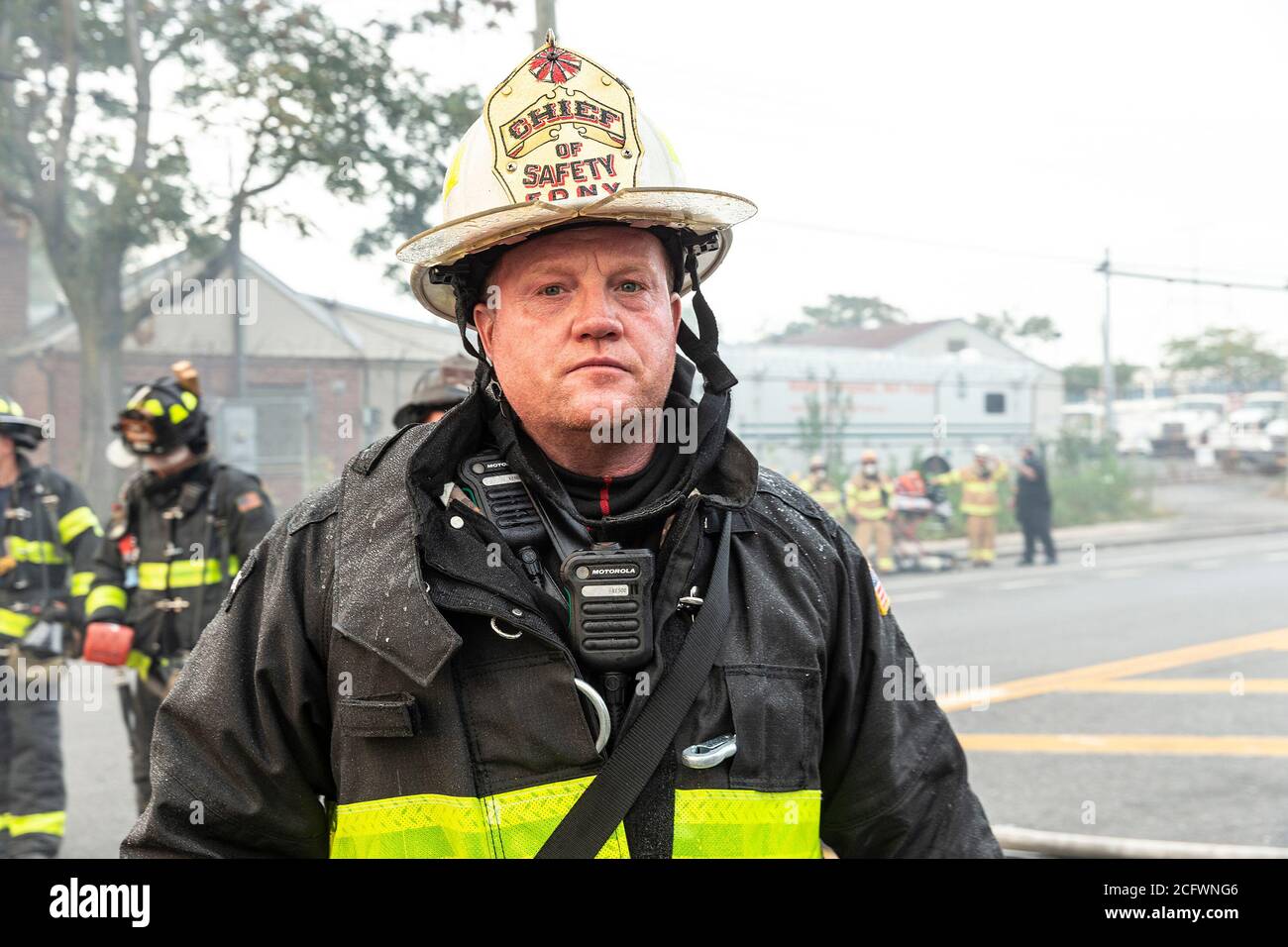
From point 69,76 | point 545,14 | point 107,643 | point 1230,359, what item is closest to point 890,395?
point 69,76

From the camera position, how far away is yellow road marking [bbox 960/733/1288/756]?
667 cm

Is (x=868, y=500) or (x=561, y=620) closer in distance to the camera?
(x=561, y=620)

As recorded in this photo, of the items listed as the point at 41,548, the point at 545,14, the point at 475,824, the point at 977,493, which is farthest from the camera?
the point at 977,493

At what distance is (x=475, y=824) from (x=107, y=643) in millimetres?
3645

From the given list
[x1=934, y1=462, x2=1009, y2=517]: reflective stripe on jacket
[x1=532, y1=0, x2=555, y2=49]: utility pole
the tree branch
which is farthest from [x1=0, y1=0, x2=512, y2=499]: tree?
[x1=934, y1=462, x2=1009, y2=517]: reflective stripe on jacket

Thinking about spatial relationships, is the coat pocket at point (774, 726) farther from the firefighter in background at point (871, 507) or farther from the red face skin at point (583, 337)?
the firefighter in background at point (871, 507)

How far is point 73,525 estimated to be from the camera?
5438mm

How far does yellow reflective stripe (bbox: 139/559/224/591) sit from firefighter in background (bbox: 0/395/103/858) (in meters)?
0.42

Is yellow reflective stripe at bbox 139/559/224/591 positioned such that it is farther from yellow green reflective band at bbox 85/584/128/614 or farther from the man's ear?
the man's ear

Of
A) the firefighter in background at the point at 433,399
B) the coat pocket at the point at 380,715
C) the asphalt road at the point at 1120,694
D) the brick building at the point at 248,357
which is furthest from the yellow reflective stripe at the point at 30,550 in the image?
the brick building at the point at 248,357

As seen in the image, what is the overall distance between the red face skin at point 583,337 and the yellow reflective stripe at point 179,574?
3.32 meters

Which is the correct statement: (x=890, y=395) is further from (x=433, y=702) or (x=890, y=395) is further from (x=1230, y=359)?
(x=1230, y=359)

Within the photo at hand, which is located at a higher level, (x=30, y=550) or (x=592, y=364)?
(x=592, y=364)
